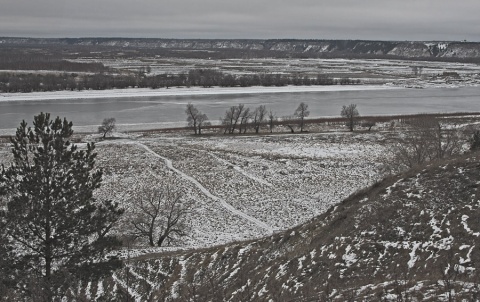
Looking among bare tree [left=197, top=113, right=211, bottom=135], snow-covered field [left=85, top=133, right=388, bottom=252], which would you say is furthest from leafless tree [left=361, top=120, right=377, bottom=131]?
bare tree [left=197, top=113, right=211, bottom=135]

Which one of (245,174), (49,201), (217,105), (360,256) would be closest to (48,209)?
(49,201)

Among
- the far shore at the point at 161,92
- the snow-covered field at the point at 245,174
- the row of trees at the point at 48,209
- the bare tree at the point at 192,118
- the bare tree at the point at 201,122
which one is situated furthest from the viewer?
the far shore at the point at 161,92

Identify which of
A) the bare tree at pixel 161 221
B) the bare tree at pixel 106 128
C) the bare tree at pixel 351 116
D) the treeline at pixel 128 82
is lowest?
the bare tree at pixel 161 221

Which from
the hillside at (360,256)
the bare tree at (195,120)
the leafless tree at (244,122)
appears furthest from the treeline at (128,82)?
the hillside at (360,256)

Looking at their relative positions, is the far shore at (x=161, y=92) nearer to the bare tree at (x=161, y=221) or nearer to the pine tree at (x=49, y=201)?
→ the bare tree at (x=161, y=221)

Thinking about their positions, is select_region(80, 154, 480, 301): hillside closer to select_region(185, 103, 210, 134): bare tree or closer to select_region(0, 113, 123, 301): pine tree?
select_region(0, 113, 123, 301): pine tree

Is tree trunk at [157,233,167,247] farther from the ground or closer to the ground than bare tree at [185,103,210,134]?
closer to the ground
